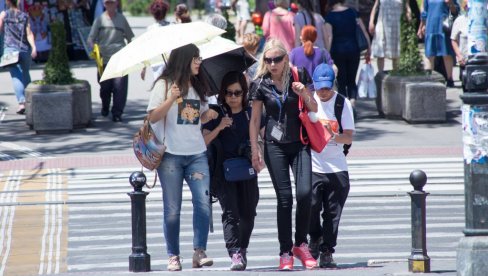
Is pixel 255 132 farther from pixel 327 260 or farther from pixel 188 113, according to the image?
pixel 327 260

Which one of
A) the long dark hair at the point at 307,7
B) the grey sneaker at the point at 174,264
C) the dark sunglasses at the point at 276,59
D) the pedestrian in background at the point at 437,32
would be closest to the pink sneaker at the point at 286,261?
the grey sneaker at the point at 174,264

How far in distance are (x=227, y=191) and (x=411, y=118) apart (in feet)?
29.8

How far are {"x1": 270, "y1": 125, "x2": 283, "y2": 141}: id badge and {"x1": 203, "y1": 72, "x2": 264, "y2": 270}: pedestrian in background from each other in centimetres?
14

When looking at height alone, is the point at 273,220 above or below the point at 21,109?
above

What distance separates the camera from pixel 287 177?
962cm

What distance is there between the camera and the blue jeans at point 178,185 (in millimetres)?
9445

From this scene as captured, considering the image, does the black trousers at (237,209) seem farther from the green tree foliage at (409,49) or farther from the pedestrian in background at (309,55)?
the green tree foliage at (409,49)

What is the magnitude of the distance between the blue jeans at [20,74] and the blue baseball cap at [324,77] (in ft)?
35.8

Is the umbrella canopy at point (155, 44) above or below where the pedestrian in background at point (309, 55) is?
above

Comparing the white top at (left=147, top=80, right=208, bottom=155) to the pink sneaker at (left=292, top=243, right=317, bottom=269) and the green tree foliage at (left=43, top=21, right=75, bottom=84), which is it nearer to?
the pink sneaker at (left=292, top=243, right=317, bottom=269)

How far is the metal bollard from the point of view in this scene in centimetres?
927

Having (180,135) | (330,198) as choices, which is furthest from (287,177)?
(180,135)

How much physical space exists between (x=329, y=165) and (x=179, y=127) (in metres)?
1.27

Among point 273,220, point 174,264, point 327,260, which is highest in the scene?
point 174,264
